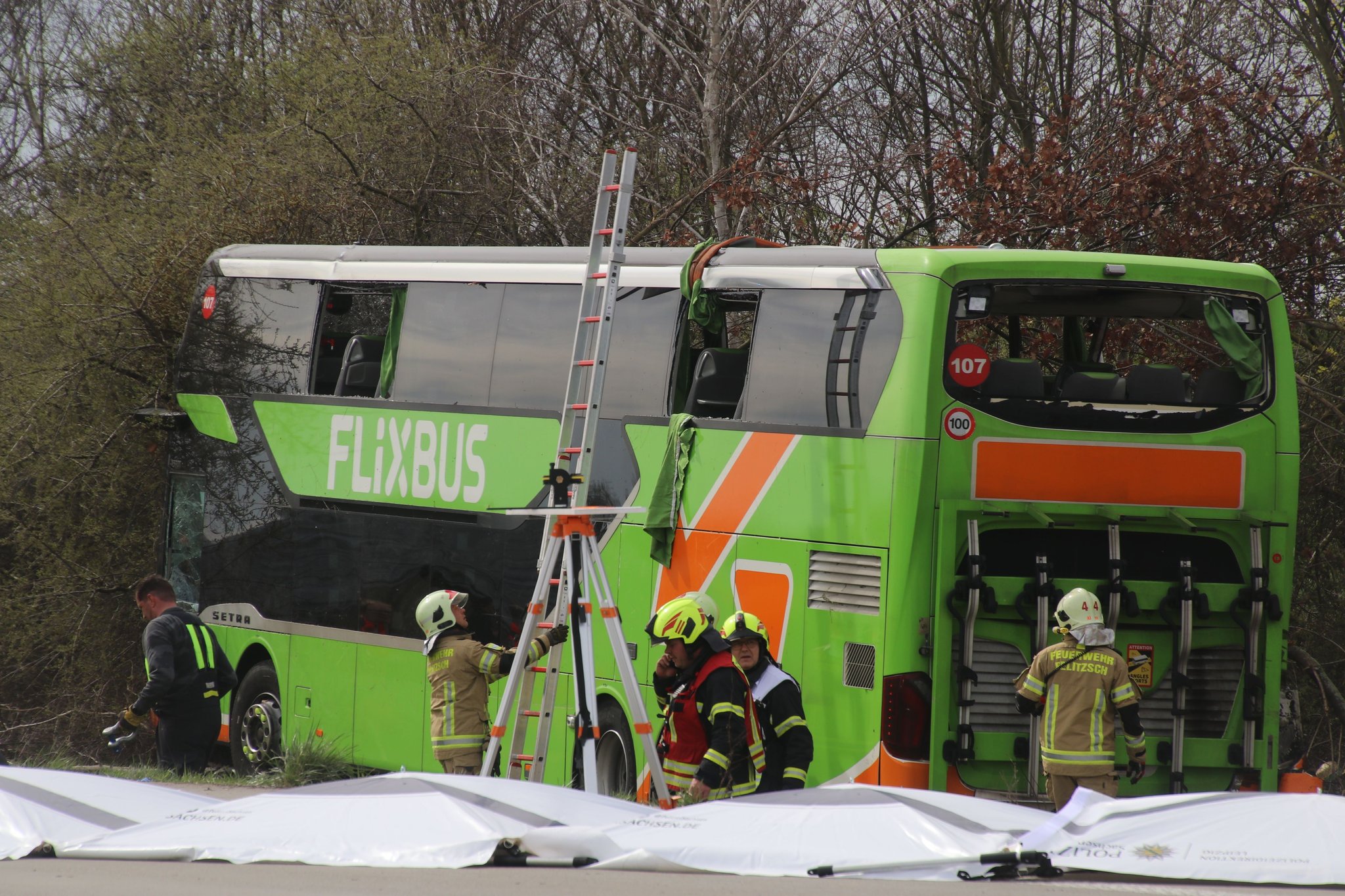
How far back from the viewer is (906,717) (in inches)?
333

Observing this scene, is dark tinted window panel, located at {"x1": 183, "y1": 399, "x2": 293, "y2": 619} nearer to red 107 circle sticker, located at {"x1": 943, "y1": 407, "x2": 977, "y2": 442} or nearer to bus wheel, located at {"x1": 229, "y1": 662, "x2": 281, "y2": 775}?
bus wheel, located at {"x1": 229, "y1": 662, "x2": 281, "y2": 775}

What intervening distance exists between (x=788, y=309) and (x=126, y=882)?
17.0 ft

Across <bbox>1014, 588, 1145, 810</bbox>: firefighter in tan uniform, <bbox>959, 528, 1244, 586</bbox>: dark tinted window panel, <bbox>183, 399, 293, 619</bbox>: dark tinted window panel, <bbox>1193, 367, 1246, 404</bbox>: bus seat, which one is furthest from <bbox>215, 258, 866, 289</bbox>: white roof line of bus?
<bbox>1014, 588, 1145, 810</bbox>: firefighter in tan uniform

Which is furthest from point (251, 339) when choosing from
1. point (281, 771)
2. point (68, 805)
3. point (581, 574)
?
point (68, 805)

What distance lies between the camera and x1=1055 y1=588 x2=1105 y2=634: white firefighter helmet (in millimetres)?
8211

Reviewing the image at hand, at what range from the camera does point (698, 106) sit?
18172 mm

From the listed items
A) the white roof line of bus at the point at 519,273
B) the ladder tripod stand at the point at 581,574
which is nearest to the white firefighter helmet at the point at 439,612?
the ladder tripod stand at the point at 581,574

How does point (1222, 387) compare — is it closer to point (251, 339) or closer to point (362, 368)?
point (362, 368)

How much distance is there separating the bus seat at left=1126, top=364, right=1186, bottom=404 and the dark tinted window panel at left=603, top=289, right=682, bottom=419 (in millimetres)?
2896

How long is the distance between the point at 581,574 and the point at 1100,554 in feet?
9.77

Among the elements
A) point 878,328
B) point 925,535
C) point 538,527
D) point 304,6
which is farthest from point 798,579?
point 304,6

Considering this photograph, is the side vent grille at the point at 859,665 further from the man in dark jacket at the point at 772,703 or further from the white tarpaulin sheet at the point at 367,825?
the white tarpaulin sheet at the point at 367,825

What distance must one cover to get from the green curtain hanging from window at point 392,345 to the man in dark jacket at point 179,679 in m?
2.24

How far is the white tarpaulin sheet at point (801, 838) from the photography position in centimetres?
604
